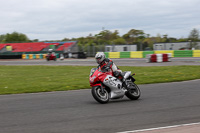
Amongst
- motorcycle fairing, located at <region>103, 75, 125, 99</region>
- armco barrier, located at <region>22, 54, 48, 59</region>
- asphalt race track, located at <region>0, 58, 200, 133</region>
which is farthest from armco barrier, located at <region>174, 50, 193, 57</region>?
motorcycle fairing, located at <region>103, 75, 125, 99</region>

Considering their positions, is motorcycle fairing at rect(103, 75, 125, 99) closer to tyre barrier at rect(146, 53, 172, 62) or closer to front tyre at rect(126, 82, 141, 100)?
front tyre at rect(126, 82, 141, 100)

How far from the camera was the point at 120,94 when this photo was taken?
8.54 meters

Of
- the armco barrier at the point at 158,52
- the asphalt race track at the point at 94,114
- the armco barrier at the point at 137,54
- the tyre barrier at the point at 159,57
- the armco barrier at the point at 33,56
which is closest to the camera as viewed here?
the asphalt race track at the point at 94,114

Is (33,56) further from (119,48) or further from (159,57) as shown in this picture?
(159,57)

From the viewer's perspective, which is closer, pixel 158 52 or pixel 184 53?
pixel 184 53

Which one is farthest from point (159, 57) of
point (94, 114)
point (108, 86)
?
point (94, 114)

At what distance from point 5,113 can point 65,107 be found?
151 cm

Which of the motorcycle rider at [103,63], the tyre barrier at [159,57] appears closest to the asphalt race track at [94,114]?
the motorcycle rider at [103,63]

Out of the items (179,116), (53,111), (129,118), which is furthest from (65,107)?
(179,116)

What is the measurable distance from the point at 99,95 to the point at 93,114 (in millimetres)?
1469

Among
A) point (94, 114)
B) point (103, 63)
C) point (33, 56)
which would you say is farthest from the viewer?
point (33, 56)

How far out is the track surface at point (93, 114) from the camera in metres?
5.49

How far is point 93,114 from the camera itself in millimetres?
6723

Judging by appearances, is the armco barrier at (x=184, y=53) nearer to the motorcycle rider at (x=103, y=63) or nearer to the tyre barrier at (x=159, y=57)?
the tyre barrier at (x=159, y=57)
